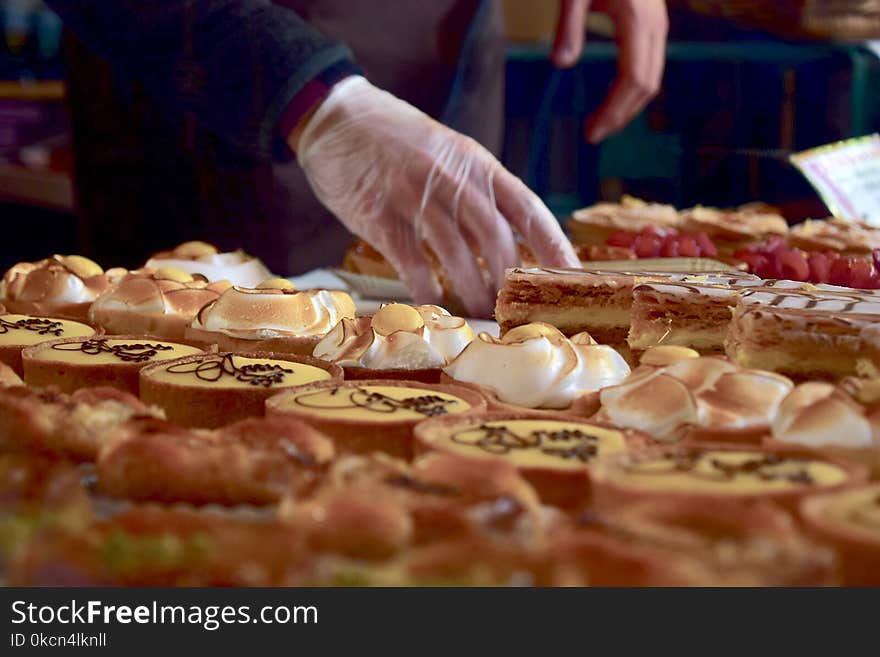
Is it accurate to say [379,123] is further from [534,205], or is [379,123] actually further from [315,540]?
[315,540]

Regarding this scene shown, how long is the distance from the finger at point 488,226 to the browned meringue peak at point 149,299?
0.67 metres

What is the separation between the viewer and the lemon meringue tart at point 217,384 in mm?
1718

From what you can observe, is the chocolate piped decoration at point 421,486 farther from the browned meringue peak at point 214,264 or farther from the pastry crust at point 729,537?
the browned meringue peak at point 214,264

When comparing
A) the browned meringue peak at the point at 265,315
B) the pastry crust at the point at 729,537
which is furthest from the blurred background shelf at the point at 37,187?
the pastry crust at the point at 729,537

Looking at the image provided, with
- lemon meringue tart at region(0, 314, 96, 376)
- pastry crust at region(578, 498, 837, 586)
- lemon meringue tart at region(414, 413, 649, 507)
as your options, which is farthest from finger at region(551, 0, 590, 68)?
pastry crust at region(578, 498, 837, 586)

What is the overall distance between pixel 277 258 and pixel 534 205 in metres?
1.52

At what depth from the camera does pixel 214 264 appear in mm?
2846

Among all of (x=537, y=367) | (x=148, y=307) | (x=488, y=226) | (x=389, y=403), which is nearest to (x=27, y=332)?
(x=148, y=307)

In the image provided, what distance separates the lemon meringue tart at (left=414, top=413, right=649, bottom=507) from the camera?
1.32 metres

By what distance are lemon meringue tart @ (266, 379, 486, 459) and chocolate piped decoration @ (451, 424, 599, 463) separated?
10 centimetres

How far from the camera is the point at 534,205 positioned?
2758 millimetres

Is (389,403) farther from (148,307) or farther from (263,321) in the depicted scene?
(148,307)

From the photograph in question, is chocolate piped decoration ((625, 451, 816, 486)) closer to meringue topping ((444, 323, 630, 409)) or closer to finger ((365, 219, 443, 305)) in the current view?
meringue topping ((444, 323, 630, 409))

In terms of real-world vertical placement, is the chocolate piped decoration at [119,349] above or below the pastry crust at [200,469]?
below
